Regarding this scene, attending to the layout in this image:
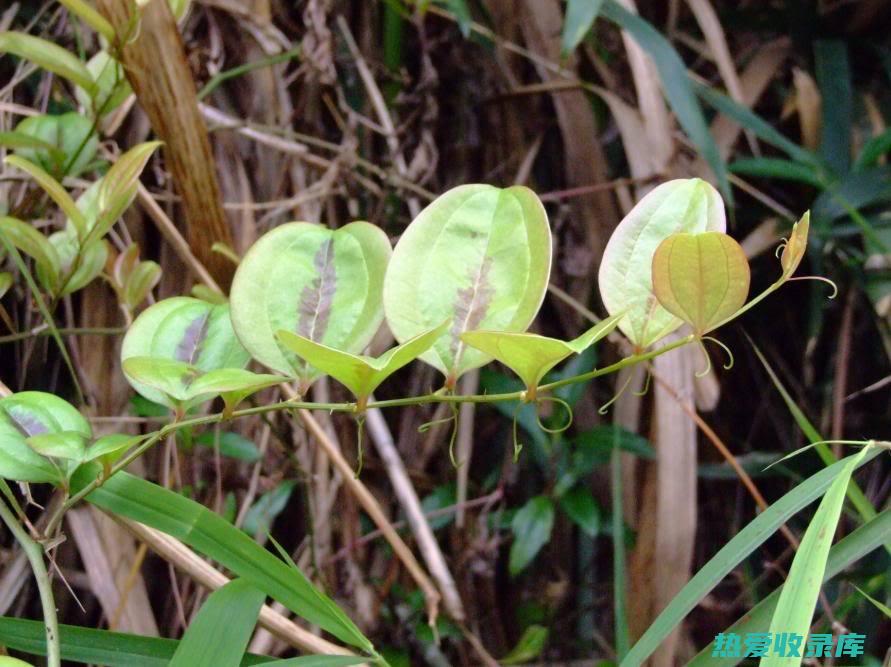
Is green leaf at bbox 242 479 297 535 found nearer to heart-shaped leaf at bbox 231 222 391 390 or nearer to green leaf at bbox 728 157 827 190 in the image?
heart-shaped leaf at bbox 231 222 391 390

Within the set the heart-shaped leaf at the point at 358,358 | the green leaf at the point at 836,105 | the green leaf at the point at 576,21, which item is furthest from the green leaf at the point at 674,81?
the heart-shaped leaf at the point at 358,358

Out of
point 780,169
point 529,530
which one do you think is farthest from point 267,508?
point 780,169

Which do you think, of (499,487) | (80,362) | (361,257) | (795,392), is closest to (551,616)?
(499,487)

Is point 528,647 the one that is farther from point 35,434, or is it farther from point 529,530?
point 35,434

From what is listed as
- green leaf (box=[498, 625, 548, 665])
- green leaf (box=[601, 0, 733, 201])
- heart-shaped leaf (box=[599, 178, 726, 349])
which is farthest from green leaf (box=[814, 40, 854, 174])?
heart-shaped leaf (box=[599, 178, 726, 349])

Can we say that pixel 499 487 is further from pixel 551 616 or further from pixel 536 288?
pixel 536 288

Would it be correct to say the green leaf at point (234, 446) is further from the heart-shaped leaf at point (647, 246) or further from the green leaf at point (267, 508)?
the heart-shaped leaf at point (647, 246)
